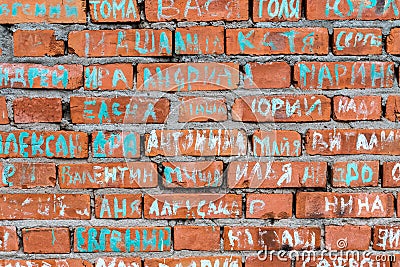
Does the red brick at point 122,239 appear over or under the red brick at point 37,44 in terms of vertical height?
under

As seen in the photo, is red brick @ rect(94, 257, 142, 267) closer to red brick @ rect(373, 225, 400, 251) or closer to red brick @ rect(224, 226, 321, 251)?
red brick @ rect(224, 226, 321, 251)

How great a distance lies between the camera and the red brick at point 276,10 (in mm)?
1327

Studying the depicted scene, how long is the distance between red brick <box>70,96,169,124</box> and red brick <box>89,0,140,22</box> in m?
0.26

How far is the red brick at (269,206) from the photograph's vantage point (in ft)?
4.48

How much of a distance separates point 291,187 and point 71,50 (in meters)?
0.84

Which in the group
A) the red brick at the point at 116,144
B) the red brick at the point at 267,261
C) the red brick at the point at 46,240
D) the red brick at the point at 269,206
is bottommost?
the red brick at the point at 267,261

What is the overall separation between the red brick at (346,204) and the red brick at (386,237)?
43mm

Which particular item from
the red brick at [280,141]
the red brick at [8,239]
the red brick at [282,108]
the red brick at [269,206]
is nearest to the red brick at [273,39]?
the red brick at [282,108]

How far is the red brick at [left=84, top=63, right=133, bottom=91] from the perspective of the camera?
134 cm

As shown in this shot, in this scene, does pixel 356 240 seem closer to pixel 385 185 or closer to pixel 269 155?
pixel 385 185

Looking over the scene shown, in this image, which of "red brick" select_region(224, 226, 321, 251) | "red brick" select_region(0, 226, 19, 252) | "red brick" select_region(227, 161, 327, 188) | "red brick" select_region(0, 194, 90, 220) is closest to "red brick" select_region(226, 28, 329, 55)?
"red brick" select_region(227, 161, 327, 188)

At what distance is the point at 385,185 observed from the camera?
53.6 inches

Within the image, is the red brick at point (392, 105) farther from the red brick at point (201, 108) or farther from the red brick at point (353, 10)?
the red brick at point (201, 108)

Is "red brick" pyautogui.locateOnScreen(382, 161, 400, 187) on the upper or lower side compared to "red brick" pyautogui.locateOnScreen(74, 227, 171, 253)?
upper
